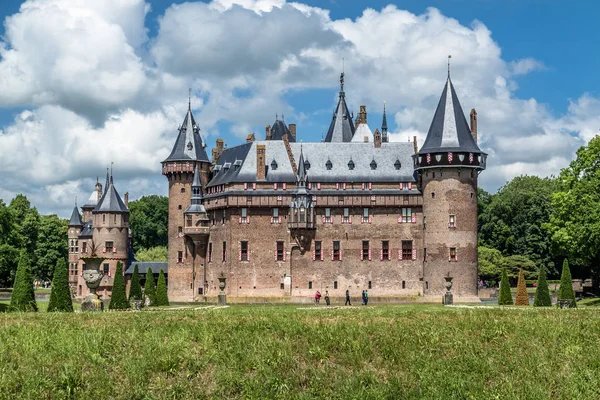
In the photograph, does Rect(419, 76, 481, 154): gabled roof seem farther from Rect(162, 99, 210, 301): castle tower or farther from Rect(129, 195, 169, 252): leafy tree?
Rect(129, 195, 169, 252): leafy tree

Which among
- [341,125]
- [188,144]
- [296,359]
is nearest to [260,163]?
[188,144]

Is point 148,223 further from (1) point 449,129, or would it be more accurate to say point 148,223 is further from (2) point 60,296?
(2) point 60,296

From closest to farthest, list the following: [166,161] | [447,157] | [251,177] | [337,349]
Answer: [337,349]
[447,157]
[251,177]
[166,161]

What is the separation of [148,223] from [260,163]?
54432mm

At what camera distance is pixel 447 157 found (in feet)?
208

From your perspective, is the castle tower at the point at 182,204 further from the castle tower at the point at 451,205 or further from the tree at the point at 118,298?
the tree at the point at 118,298

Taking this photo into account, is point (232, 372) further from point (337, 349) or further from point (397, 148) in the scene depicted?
point (397, 148)

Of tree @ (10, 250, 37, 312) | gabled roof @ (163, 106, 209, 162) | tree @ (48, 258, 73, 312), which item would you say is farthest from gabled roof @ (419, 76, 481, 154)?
tree @ (10, 250, 37, 312)

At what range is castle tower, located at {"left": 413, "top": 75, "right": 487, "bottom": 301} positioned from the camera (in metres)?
63.3

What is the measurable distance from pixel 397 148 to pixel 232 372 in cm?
5092

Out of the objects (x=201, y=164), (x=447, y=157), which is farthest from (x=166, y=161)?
(x=447, y=157)

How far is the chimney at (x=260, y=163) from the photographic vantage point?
67812 mm

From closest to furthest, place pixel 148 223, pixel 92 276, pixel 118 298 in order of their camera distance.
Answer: pixel 92 276 < pixel 118 298 < pixel 148 223

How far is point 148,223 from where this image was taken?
390 feet
